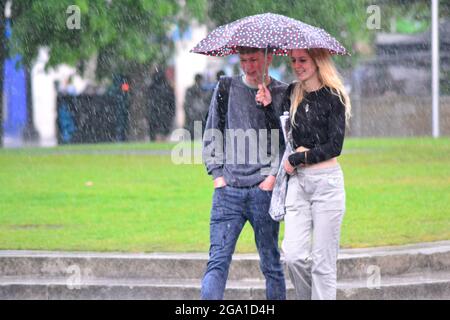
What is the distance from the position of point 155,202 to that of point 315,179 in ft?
22.2

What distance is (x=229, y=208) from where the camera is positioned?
729cm

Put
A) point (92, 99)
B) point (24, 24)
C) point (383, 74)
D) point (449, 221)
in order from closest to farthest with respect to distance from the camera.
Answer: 1. point (449, 221)
2. point (24, 24)
3. point (92, 99)
4. point (383, 74)

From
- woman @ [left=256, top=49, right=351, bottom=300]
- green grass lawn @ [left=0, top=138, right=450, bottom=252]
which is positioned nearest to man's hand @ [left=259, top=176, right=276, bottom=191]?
woman @ [left=256, top=49, right=351, bottom=300]

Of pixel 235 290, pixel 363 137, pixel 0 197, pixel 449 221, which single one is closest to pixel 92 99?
pixel 363 137

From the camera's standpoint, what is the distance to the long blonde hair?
707 centimetres

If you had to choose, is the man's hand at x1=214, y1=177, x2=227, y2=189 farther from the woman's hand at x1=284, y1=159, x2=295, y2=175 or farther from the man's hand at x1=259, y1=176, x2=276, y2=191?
the woman's hand at x1=284, y1=159, x2=295, y2=175

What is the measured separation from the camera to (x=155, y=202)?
13.7 m

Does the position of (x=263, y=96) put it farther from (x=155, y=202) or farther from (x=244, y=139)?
(x=155, y=202)

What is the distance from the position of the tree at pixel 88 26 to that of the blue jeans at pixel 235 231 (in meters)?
13.7

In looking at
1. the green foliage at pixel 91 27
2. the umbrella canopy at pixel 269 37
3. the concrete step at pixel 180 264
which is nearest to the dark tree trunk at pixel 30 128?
the green foliage at pixel 91 27

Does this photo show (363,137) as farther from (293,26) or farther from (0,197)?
(293,26)

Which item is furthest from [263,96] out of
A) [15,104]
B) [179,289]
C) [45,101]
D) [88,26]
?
[45,101]

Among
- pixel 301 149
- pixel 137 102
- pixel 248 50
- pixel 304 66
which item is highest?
pixel 248 50
